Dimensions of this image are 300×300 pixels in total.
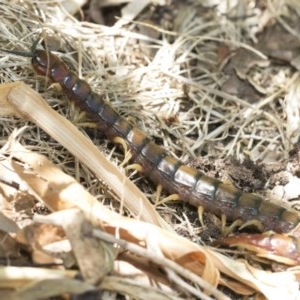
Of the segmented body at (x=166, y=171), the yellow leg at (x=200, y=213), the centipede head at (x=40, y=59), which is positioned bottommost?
the yellow leg at (x=200, y=213)

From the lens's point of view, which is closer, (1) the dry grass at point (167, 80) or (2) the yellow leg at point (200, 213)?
(2) the yellow leg at point (200, 213)

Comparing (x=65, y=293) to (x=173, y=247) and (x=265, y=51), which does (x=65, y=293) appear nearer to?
(x=173, y=247)

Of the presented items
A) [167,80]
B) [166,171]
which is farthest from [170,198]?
[167,80]

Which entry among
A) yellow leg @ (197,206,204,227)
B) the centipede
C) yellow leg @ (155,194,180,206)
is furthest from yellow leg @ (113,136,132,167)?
yellow leg @ (197,206,204,227)

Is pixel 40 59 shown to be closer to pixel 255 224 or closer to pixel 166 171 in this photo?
pixel 166 171

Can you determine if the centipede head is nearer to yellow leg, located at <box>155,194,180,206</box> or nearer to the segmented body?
the segmented body

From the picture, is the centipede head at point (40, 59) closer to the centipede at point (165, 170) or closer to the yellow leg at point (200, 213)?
the centipede at point (165, 170)

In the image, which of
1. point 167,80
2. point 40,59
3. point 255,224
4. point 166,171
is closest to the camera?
point 255,224

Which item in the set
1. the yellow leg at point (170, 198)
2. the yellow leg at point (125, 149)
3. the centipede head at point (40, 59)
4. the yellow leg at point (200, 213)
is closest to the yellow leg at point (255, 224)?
the yellow leg at point (200, 213)
